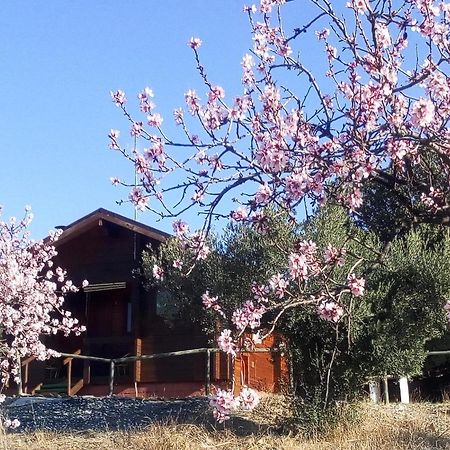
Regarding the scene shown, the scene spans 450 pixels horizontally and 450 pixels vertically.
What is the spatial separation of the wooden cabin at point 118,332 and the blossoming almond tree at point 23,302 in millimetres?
1594

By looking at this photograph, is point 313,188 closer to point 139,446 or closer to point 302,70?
point 302,70

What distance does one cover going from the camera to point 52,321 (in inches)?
727

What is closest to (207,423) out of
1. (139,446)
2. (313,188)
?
(139,446)

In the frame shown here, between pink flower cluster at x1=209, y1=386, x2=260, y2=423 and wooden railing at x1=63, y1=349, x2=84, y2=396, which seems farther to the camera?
wooden railing at x1=63, y1=349, x2=84, y2=396

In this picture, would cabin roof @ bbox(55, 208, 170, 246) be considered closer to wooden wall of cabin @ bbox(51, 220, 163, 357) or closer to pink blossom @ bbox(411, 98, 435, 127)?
wooden wall of cabin @ bbox(51, 220, 163, 357)

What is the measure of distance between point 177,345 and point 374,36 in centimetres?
1423

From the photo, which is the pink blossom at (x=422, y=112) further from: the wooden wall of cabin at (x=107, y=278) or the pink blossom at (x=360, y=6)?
the wooden wall of cabin at (x=107, y=278)

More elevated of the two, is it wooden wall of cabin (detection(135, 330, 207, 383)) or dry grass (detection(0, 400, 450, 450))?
wooden wall of cabin (detection(135, 330, 207, 383))

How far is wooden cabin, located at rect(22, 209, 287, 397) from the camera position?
62.9ft

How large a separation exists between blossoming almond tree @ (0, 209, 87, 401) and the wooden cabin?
5.23ft

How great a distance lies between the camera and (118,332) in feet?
69.6

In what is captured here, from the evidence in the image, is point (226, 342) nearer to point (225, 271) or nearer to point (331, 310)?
point (331, 310)

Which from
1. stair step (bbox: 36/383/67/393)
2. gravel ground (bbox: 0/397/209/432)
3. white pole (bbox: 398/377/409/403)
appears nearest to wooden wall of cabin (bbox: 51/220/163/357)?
stair step (bbox: 36/383/67/393)

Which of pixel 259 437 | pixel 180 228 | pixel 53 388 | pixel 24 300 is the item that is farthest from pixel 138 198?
pixel 53 388
